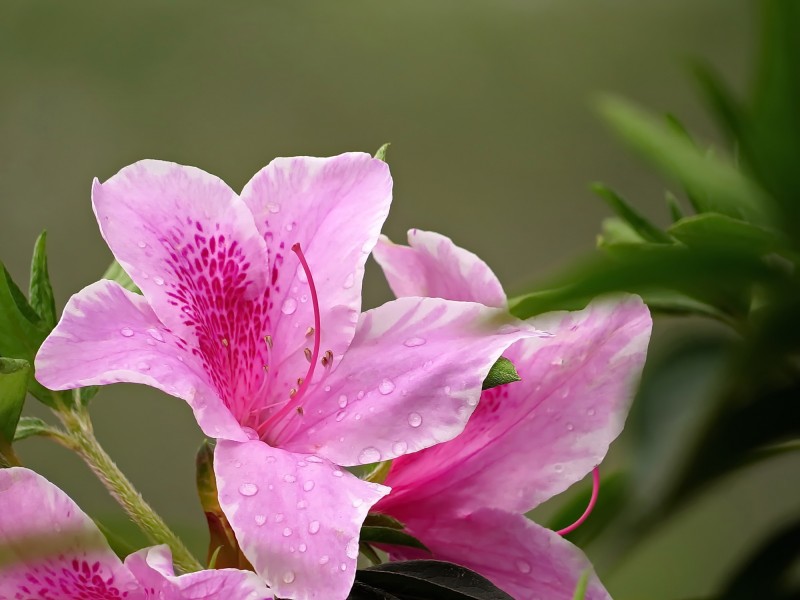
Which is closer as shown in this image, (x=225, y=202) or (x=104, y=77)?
(x=225, y=202)

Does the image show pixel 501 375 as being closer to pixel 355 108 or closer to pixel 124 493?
pixel 124 493

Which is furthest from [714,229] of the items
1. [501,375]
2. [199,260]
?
[199,260]

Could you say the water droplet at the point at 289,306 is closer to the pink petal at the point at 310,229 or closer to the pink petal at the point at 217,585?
the pink petal at the point at 310,229

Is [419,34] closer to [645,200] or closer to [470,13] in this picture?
[470,13]

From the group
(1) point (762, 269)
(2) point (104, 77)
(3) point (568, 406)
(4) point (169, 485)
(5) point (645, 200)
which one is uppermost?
(1) point (762, 269)

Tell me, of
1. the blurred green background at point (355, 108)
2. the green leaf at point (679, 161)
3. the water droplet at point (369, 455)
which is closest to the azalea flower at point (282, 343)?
the water droplet at point (369, 455)

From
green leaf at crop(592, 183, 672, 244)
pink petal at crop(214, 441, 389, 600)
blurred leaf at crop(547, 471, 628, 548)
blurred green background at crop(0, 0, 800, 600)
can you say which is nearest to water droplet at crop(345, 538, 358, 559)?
pink petal at crop(214, 441, 389, 600)

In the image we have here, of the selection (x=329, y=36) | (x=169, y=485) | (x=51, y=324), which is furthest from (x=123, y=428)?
(x=51, y=324)
